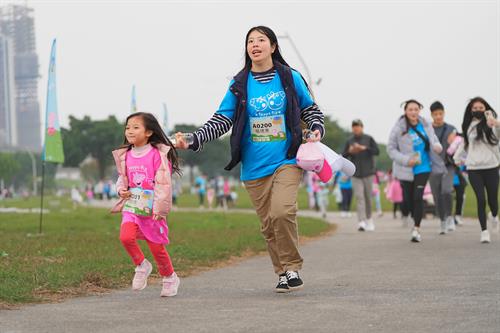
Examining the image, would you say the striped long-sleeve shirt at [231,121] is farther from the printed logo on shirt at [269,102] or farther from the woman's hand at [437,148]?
the woman's hand at [437,148]

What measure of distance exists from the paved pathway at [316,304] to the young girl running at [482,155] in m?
2.15

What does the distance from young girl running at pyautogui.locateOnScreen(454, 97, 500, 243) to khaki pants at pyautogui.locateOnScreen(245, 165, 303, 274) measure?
18.2 ft

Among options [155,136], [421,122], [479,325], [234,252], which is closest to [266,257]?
[234,252]

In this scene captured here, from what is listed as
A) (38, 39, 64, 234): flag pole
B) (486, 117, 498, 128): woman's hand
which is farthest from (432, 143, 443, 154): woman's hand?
(38, 39, 64, 234): flag pole

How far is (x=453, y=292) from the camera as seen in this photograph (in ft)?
23.1

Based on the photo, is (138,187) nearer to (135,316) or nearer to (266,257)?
(135,316)

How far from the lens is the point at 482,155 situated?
1254 cm

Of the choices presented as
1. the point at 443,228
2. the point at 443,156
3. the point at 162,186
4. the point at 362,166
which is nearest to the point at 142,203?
the point at 162,186

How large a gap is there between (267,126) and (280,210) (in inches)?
27.2

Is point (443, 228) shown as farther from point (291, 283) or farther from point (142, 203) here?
point (142, 203)

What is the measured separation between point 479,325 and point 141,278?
10.2ft

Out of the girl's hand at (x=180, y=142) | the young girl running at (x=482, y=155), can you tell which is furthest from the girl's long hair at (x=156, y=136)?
the young girl running at (x=482, y=155)

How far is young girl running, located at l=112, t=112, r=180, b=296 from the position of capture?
7305mm

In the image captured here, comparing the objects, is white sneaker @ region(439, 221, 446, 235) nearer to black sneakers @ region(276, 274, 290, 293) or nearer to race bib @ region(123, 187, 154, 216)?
black sneakers @ region(276, 274, 290, 293)
